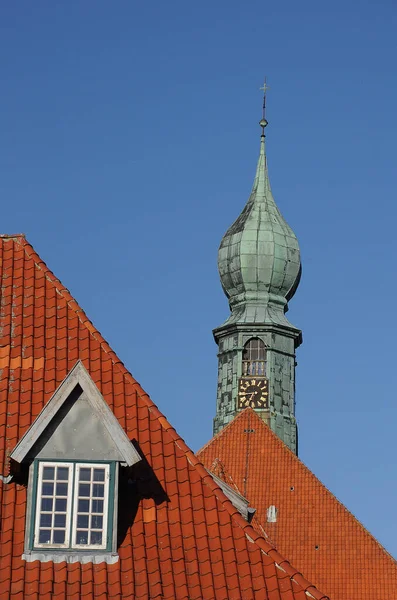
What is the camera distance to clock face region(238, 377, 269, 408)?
5709 cm

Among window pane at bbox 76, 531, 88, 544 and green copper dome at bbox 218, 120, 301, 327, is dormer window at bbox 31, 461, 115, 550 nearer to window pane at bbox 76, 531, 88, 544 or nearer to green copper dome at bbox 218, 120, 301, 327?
window pane at bbox 76, 531, 88, 544

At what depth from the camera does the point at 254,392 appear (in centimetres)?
5725

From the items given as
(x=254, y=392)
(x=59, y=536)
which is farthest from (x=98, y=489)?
(x=254, y=392)

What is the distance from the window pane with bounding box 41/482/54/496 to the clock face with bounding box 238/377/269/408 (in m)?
40.0

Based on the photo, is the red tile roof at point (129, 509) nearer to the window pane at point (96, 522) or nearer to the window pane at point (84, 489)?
the window pane at point (96, 522)

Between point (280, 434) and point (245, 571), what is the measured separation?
129ft

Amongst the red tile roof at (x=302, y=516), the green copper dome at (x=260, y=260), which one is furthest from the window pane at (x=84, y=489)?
the green copper dome at (x=260, y=260)

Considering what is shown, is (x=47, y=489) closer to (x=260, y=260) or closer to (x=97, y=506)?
(x=97, y=506)

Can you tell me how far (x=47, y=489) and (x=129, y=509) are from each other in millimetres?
978

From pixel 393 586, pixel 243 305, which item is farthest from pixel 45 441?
pixel 243 305

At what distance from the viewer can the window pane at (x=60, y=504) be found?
16953mm

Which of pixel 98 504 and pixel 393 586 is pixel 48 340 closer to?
pixel 98 504

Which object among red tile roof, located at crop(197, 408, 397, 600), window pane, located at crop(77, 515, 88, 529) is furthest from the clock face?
window pane, located at crop(77, 515, 88, 529)

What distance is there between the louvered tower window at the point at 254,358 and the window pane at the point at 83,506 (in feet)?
134
